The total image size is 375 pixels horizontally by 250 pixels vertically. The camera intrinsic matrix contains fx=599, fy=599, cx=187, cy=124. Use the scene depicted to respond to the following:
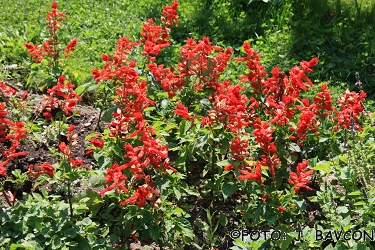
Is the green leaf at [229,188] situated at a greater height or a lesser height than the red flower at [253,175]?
lesser

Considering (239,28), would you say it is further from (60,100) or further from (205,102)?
(60,100)

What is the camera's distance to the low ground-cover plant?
3.33m

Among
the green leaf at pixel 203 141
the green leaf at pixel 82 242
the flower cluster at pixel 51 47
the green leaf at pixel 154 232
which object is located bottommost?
the green leaf at pixel 82 242

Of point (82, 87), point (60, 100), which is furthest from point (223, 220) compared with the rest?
point (82, 87)

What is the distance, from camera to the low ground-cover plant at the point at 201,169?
333cm

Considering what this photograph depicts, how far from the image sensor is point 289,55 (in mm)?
5855

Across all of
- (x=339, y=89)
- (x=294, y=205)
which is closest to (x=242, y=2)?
(x=339, y=89)

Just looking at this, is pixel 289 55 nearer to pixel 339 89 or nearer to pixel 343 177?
pixel 339 89

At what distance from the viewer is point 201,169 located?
4.31m

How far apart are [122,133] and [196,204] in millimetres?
744

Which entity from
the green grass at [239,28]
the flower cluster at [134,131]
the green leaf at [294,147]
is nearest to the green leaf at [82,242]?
the flower cluster at [134,131]

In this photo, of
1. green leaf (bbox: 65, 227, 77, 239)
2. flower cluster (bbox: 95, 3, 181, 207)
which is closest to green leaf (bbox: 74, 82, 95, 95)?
flower cluster (bbox: 95, 3, 181, 207)

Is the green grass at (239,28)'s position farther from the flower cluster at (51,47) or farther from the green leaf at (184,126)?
the green leaf at (184,126)

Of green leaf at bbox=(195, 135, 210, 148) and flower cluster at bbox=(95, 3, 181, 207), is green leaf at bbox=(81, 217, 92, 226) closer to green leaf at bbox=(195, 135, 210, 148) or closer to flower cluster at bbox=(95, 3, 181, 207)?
flower cluster at bbox=(95, 3, 181, 207)
